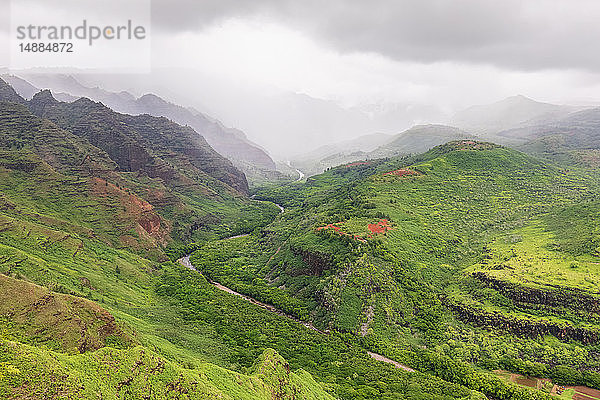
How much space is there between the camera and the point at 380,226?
126312 millimetres

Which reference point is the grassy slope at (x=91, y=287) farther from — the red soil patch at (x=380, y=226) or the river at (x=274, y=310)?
the red soil patch at (x=380, y=226)

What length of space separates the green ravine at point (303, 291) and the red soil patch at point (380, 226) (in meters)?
0.76

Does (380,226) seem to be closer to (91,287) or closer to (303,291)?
(303,291)

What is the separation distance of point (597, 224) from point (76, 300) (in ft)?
468

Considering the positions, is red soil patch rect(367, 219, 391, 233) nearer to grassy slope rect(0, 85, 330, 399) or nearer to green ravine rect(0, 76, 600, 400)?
green ravine rect(0, 76, 600, 400)

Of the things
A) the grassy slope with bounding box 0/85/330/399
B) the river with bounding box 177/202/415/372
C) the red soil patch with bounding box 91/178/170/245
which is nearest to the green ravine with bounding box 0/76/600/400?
the grassy slope with bounding box 0/85/330/399

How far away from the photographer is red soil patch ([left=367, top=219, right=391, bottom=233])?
123044 mm

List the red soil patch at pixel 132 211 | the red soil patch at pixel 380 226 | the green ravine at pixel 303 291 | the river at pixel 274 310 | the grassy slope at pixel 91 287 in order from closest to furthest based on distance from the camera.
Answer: the grassy slope at pixel 91 287 < the green ravine at pixel 303 291 < the river at pixel 274 310 < the red soil patch at pixel 380 226 < the red soil patch at pixel 132 211

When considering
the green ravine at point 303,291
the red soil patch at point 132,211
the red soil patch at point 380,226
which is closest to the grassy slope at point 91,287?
the green ravine at point 303,291

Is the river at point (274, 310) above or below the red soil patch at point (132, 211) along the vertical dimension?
below

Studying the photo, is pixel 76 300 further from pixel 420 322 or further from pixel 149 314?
pixel 420 322

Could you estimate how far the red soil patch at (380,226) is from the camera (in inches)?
4844

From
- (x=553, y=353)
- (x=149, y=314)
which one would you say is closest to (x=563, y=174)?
(x=553, y=353)

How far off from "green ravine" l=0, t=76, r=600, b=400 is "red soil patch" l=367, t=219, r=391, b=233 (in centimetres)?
76
